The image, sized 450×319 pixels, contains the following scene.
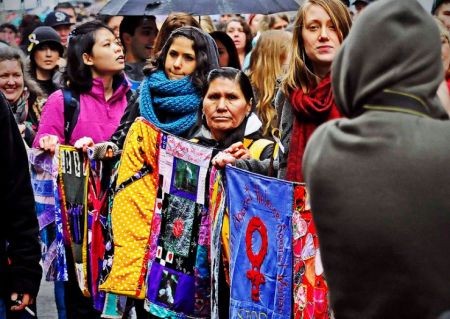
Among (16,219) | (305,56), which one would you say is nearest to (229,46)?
(305,56)

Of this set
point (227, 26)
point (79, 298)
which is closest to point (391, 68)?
point (79, 298)

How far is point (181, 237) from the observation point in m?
7.18

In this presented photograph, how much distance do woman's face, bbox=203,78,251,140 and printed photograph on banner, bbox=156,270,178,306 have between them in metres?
0.84

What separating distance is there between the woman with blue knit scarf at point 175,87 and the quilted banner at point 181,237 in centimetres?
30

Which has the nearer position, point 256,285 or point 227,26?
point 256,285

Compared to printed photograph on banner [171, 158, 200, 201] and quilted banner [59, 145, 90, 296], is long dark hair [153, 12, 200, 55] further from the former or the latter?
printed photograph on banner [171, 158, 200, 201]

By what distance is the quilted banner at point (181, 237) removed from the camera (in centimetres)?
706

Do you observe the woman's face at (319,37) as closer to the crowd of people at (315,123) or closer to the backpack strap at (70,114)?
the crowd of people at (315,123)

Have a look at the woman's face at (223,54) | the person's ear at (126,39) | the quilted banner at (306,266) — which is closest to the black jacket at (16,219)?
the quilted banner at (306,266)

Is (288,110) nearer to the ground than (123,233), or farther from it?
farther from it

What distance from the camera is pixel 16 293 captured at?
5.68 meters

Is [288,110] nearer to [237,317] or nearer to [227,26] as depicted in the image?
[237,317]

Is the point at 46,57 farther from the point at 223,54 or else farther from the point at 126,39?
the point at 223,54

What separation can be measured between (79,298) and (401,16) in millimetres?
5050
